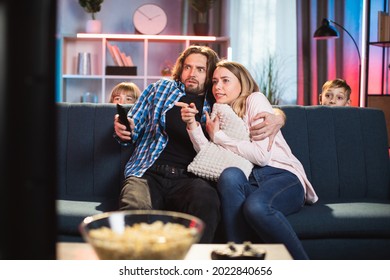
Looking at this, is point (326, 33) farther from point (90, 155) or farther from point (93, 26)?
point (90, 155)

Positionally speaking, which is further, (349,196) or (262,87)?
(262,87)

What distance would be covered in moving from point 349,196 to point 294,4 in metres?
2.93

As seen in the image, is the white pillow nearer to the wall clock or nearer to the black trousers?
the black trousers

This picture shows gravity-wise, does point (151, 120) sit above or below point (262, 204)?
above

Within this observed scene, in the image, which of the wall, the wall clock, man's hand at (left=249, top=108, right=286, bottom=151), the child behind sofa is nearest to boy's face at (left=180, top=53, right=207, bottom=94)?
man's hand at (left=249, top=108, right=286, bottom=151)

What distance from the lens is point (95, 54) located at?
195 inches

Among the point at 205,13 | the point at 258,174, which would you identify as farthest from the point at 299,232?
the point at 205,13

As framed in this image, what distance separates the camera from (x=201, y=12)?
15.6 feet

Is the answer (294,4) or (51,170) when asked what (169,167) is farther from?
(294,4)

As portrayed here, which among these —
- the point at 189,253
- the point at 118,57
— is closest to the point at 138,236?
the point at 189,253

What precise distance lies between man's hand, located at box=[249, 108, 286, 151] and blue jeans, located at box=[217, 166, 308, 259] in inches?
4.8

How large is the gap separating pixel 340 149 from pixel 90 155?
3.63 feet

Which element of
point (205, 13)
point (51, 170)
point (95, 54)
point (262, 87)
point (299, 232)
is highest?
point (205, 13)

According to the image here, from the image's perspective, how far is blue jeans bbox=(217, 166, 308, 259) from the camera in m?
1.75
